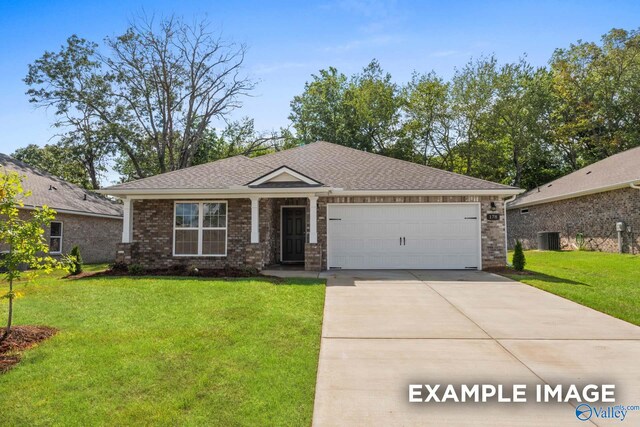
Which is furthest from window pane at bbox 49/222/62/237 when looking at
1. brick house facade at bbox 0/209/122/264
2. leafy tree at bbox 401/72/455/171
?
leafy tree at bbox 401/72/455/171

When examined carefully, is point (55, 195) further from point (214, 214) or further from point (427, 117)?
point (427, 117)

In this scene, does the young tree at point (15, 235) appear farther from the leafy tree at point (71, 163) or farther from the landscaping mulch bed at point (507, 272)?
the leafy tree at point (71, 163)

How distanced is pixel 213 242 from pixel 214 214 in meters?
0.93

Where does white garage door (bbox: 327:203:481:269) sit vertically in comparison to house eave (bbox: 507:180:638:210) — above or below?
below

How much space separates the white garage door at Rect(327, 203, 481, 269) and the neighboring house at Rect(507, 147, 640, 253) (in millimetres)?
8136

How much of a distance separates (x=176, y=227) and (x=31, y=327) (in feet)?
24.5

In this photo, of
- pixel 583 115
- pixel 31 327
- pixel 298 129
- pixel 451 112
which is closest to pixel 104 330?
pixel 31 327

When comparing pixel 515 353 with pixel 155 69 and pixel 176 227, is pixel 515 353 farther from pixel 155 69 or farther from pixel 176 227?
pixel 155 69

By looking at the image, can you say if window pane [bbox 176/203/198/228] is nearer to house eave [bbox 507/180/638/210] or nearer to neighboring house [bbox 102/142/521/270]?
neighboring house [bbox 102/142/521/270]

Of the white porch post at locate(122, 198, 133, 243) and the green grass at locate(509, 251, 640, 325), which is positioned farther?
the white porch post at locate(122, 198, 133, 243)

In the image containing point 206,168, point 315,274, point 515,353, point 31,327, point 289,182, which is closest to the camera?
point 515,353

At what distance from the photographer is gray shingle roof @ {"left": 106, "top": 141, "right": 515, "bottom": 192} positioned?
12.5 metres

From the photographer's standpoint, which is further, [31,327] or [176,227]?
[176,227]

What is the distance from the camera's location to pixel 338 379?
4020 millimetres
